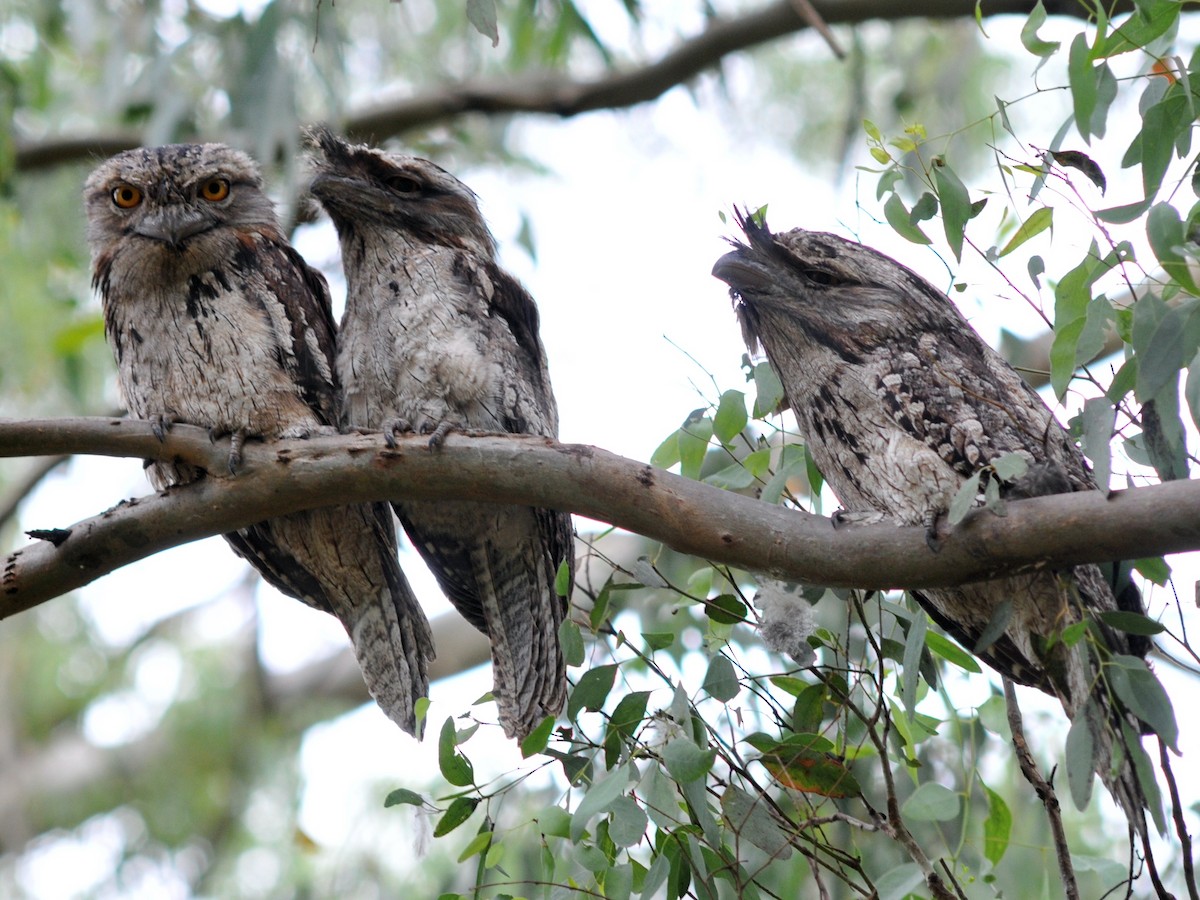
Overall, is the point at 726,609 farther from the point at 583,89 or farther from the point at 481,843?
the point at 583,89

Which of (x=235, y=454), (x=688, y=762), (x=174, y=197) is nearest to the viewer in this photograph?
Result: (x=688, y=762)

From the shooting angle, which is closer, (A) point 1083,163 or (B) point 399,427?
(A) point 1083,163

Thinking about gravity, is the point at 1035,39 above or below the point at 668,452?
above

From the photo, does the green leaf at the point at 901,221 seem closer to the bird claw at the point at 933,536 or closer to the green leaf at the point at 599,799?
the bird claw at the point at 933,536

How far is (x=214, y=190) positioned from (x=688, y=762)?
7.07ft

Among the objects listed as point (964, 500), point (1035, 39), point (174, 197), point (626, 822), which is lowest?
point (626, 822)

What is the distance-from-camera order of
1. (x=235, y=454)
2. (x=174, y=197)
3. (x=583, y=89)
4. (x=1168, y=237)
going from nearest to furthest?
(x=1168, y=237) < (x=235, y=454) < (x=174, y=197) < (x=583, y=89)

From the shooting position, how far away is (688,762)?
2.02 metres

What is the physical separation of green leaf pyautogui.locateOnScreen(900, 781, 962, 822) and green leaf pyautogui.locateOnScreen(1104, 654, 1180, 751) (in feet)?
1.70

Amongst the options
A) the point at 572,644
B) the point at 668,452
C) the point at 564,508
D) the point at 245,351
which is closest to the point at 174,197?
the point at 245,351

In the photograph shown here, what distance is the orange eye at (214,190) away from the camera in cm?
336

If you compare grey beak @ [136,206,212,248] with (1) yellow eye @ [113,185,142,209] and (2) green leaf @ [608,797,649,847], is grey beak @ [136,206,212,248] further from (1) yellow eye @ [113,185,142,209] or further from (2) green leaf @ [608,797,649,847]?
(2) green leaf @ [608,797,649,847]

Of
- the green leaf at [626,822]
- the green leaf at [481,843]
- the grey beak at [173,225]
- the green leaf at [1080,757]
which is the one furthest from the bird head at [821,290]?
the grey beak at [173,225]

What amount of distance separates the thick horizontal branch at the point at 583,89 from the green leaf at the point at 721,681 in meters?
4.13
